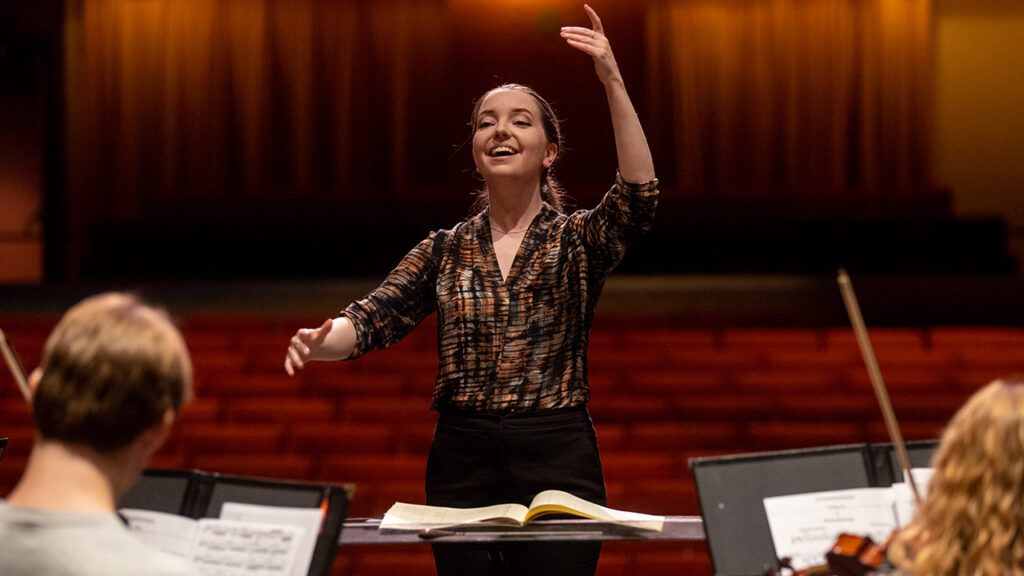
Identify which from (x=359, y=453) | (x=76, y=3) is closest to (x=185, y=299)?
(x=359, y=453)

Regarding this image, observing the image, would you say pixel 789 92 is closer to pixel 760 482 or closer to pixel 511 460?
pixel 511 460

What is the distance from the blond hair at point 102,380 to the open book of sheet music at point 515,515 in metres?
0.60

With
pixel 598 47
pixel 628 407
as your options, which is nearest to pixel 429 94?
pixel 628 407

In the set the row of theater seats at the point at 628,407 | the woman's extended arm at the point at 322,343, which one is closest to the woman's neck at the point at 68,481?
the woman's extended arm at the point at 322,343

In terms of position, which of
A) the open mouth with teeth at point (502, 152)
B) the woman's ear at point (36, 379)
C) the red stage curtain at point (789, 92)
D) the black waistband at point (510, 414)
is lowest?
the black waistband at point (510, 414)

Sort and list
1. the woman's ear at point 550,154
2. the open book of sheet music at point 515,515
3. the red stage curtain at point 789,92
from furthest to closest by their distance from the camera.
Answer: the red stage curtain at point 789,92
the woman's ear at point 550,154
the open book of sheet music at point 515,515

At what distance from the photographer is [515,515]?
5.28ft

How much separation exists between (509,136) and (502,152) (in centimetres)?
3

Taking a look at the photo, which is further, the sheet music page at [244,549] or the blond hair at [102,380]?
the sheet music page at [244,549]

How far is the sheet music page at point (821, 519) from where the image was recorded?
1.47 m

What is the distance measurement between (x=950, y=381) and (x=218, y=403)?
10.8ft

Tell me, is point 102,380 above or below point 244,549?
above

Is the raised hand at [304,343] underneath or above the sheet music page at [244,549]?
above

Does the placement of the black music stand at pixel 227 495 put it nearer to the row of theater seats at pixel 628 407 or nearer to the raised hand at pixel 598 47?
the raised hand at pixel 598 47
